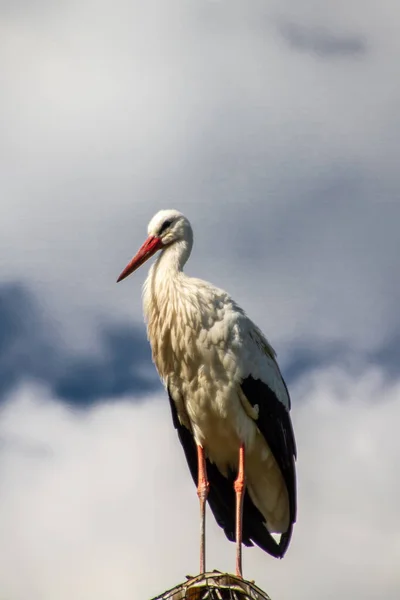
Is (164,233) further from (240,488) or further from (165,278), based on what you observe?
(240,488)

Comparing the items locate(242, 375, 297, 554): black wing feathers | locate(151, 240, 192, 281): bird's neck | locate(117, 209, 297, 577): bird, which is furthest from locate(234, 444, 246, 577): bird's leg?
locate(151, 240, 192, 281): bird's neck

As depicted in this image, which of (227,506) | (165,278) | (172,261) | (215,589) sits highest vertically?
(172,261)

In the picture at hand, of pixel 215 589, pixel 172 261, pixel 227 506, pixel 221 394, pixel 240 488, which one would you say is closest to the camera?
pixel 215 589

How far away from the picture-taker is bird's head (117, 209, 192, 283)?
8.87 metres

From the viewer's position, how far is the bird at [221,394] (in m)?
8.52

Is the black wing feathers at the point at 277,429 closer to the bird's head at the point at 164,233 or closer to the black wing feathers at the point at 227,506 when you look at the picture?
the black wing feathers at the point at 227,506

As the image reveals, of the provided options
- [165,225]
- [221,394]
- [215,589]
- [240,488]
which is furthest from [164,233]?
[215,589]

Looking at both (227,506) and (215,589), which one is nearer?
(215,589)

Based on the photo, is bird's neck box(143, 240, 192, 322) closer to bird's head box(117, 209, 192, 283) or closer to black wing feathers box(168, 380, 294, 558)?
bird's head box(117, 209, 192, 283)

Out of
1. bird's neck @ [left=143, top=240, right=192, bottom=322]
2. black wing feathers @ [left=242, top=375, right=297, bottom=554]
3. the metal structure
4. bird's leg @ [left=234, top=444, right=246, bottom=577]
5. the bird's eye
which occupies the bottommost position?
the metal structure

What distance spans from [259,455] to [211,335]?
1126mm

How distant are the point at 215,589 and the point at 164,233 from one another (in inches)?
127

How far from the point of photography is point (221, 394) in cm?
852

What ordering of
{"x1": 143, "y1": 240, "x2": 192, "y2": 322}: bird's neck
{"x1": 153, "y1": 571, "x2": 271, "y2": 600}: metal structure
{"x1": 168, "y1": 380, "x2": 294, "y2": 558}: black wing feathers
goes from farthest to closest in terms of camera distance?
1. {"x1": 168, "y1": 380, "x2": 294, "y2": 558}: black wing feathers
2. {"x1": 143, "y1": 240, "x2": 192, "y2": 322}: bird's neck
3. {"x1": 153, "y1": 571, "x2": 271, "y2": 600}: metal structure
